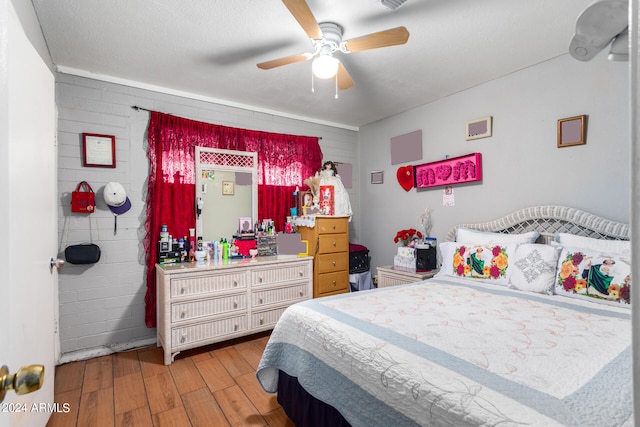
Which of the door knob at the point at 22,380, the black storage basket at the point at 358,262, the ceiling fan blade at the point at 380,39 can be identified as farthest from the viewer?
the black storage basket at the point at 358,262

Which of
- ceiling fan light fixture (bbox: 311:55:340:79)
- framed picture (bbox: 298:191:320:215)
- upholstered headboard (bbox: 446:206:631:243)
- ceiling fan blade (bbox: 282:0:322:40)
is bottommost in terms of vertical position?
upholstered headboard (bbox: 446:206:631:243)

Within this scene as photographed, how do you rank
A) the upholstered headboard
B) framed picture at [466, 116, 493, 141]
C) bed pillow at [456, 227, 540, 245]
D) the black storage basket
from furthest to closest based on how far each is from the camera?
the black storage basket < framed picture at [466, 116, 493, 141] < bed pillow at [456, 227, 540, 245] < the upholstered headboard

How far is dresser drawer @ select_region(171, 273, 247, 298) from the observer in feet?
9.03

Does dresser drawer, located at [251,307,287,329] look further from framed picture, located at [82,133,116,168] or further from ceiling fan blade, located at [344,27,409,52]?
ceiling fan blade, located at [344,27,409,52]

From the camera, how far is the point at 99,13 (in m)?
2.04

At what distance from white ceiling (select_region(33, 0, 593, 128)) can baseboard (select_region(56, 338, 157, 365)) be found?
245cm

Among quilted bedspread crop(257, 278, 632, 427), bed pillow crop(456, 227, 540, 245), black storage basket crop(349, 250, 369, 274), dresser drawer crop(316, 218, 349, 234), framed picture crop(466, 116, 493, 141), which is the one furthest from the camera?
black storage basket crop(349, 250, 369, 274)

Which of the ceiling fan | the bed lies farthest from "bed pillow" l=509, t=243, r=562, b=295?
the ceiling fan

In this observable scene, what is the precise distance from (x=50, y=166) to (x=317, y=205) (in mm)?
2534

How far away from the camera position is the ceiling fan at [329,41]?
1714 millimetres

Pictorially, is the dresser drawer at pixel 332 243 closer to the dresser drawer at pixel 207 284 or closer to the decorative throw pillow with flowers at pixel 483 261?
the dresser drawer at pixel 207 284

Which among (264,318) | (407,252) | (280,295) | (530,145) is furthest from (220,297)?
(530,145)

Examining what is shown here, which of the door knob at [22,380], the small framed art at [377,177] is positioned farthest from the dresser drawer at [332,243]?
the door knob at [22,380]

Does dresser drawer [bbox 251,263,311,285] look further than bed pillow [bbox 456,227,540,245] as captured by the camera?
Yes
